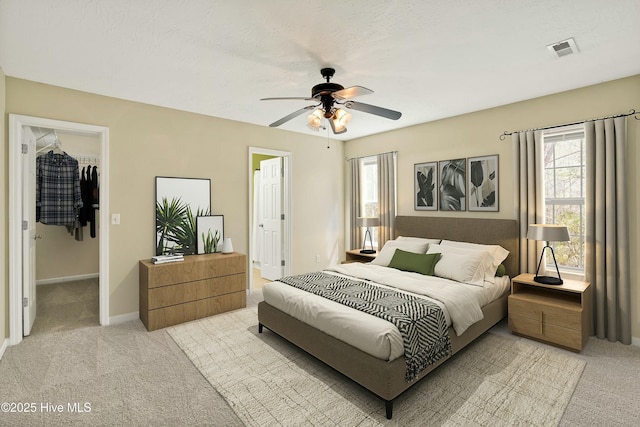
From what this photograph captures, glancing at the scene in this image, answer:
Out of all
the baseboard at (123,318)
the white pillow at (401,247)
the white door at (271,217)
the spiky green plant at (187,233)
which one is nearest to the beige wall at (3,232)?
the baseboard at (123,318)

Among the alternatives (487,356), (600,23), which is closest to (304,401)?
(487,356)

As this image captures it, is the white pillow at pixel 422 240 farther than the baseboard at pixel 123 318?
Yes

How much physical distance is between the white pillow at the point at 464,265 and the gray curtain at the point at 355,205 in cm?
202

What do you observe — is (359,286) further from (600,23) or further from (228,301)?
(600,23)

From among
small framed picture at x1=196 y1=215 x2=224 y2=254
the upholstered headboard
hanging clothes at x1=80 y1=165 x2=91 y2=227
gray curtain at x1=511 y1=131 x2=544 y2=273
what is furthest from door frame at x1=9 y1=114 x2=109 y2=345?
gray curtain at x1=511 y1=131 x2=544 y2=273

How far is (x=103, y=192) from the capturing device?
348 cm

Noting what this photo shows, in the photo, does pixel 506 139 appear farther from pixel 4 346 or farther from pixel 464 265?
pixel 4 346

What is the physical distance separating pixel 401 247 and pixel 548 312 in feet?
5.49

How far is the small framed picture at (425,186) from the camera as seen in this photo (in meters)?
4.53

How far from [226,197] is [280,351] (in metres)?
2.36

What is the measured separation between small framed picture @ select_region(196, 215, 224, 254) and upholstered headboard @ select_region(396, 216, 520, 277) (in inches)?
103

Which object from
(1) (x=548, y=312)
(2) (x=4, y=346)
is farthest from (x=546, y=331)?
(2) (x=4, y=346)

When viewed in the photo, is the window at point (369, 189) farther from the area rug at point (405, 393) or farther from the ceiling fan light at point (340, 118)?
the area rug at point (405, 393)

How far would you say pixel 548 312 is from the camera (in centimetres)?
299
